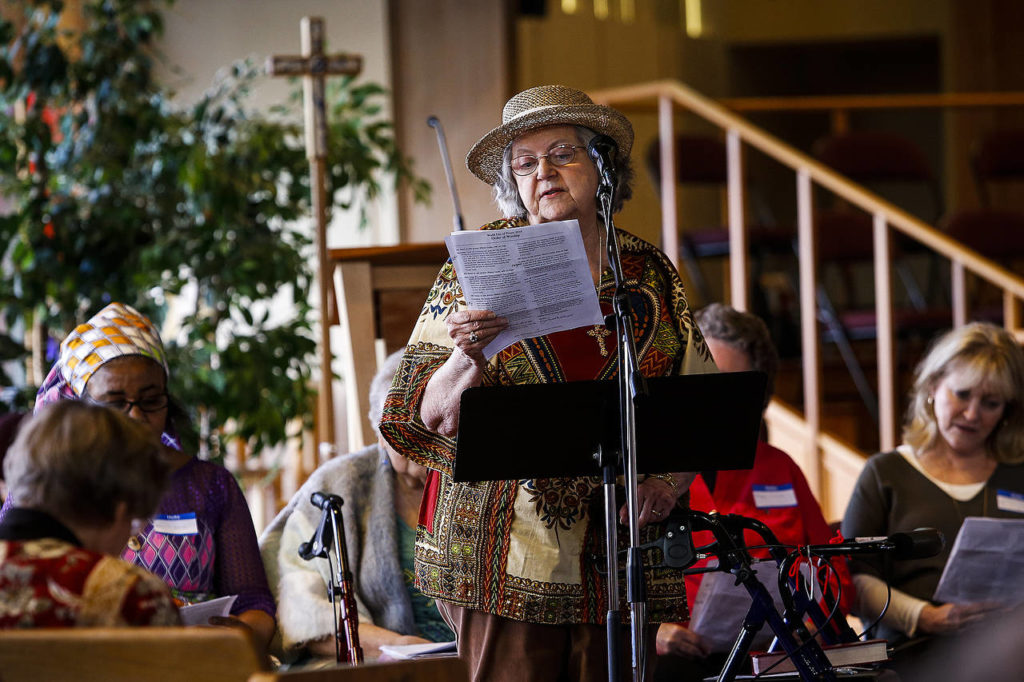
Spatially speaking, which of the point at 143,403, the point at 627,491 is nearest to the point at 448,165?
the point at 143,403

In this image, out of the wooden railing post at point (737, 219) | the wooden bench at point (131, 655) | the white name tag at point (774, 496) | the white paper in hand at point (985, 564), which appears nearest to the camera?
the wooden bench at point (131, 655)

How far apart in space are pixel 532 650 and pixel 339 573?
0.45 metres

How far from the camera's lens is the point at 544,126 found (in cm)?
220

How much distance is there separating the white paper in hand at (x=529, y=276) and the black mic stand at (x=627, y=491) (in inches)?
2.2

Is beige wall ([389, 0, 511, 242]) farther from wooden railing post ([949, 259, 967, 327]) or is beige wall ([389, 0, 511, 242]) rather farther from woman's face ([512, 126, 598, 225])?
woman's face ([512, 126, 598, 225])

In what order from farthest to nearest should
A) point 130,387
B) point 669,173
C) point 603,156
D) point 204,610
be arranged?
point 669,173 → point 130,387 → point 204,610 → point 603,156

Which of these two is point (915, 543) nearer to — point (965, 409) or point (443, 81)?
point (965, 409)

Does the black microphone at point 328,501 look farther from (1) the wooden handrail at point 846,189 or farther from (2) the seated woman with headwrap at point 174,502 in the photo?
(1) the wooden handrail at point 846,189

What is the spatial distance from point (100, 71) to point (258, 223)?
77 cm

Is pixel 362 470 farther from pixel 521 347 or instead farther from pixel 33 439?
pixel 33 439

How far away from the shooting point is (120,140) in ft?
14.4

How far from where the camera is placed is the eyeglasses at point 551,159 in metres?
2.17

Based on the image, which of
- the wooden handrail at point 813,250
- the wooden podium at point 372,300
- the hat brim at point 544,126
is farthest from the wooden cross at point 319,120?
the hat brim at point 544,126

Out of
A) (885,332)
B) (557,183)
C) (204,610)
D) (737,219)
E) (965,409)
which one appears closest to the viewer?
(557,183)
